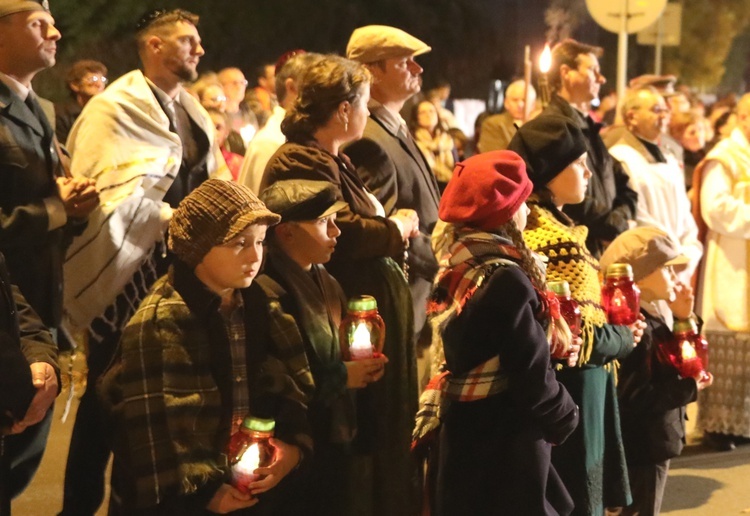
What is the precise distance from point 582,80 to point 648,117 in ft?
2.04

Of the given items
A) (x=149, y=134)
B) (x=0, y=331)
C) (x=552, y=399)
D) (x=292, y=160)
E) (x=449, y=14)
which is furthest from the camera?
(x=449, y=14)

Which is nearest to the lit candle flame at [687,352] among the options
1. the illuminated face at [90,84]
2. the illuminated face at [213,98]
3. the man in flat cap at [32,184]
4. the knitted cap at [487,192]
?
the knitted cap at [487,192]

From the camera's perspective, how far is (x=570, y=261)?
15.8 feet

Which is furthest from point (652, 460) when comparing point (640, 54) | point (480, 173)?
point (640, 54)

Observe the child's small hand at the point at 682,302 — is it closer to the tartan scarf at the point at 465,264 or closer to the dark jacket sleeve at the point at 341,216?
the dark jacket sleeve at the point at 341,216

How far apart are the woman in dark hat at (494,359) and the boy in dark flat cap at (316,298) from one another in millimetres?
397

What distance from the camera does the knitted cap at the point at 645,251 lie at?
5.30m

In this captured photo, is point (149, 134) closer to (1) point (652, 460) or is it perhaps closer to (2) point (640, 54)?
(1) point (652, 460)

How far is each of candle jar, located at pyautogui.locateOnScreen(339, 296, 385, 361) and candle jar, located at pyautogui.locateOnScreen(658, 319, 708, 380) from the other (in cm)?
154

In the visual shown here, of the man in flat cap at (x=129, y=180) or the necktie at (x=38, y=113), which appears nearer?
the necktie at (x=38, y=113)

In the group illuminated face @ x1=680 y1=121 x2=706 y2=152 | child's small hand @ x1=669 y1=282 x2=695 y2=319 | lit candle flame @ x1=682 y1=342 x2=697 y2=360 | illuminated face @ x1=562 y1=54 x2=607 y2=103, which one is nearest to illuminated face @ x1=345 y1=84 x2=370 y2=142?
child's small hand @ x1=669 y1=282 x2=695 y2=319

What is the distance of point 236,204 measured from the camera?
148 inches

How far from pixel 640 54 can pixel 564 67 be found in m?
22.5

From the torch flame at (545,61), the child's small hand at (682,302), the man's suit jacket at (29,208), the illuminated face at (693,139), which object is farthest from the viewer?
the illuminated face at (693,139)
